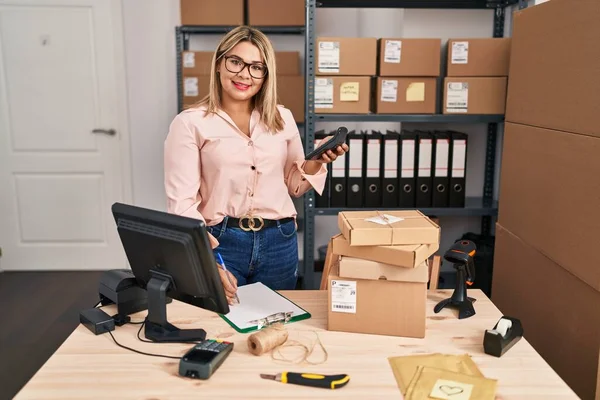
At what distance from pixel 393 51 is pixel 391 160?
53 cm

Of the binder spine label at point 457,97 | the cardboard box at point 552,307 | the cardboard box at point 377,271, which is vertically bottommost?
the cardboard box at point 552,307

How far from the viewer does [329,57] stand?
2.65 metres

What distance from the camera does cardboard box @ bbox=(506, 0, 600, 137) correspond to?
1.47 meters

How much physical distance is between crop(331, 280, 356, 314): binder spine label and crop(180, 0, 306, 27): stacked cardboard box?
7.46ft

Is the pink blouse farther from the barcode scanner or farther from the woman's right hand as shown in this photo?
the barcode scanner

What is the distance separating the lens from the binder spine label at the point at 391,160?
2.78m

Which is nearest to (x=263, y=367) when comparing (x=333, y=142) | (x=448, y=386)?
(x=448, y=386)

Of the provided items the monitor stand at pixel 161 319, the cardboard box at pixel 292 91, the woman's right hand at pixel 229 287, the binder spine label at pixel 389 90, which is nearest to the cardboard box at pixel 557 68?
the binder spine label at pixel 389 90

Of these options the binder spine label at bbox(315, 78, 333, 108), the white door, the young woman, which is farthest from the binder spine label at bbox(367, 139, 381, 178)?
the white door

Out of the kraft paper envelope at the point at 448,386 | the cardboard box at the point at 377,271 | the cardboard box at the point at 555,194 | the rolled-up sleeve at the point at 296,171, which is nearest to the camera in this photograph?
the kraft paper envelope at the point at 448,386

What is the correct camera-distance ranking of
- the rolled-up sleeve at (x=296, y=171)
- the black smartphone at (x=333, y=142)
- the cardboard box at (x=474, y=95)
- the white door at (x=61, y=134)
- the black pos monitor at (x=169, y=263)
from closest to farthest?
the black pos monitor at (x=169, y=263)
the black smartphone at (x=333, y=142)
the rolled-up sleeve at (x=296, y=171)
the cardboard box at (x=474, y=95)
the white door at (x=61, y=134)

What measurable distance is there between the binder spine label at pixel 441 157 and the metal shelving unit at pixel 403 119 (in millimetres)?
112

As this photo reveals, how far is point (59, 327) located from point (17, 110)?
1.61m

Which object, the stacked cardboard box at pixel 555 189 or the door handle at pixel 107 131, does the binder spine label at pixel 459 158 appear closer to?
the stacked cardboard box at pixel 555 189
